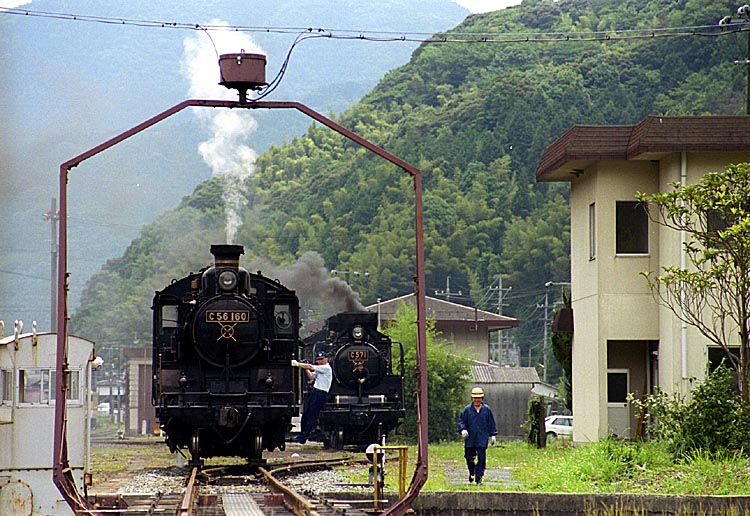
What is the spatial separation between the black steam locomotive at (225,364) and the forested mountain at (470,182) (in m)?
47.2

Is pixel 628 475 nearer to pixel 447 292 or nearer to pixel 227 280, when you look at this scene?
pixel 227 280

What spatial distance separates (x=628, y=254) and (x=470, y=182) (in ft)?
189

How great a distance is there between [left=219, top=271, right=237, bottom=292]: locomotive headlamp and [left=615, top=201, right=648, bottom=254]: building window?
8.56 metres

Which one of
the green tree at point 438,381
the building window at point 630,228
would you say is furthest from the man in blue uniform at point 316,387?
the green tree at point 438,381

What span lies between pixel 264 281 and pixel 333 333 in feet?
25.7

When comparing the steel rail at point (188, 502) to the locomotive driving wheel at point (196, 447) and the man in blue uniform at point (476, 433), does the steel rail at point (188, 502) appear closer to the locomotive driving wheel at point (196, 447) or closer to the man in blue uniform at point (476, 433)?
the man in blue uniform at point (476, 433)

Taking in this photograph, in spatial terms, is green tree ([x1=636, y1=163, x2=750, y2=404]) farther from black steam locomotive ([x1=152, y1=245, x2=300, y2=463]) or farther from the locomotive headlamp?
the locomotive headlamp

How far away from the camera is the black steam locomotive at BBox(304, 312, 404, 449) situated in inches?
1056

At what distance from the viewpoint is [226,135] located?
82.6m

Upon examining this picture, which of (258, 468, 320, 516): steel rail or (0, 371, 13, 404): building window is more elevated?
(0, 371, 13, 404): building window

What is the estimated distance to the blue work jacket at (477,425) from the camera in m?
17.0

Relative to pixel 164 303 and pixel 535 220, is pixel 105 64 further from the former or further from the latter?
pixel 164 303

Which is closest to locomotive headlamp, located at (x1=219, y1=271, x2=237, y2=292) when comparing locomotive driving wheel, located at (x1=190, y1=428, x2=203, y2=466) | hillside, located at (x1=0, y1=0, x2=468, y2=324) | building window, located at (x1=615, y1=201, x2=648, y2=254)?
locomotive driving wheel, located at (x1=190, y1=428, x2=203, y2=466)

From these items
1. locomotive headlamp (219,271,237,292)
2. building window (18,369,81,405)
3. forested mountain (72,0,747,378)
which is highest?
forested mountain (72,0,747,378)
